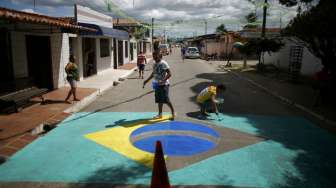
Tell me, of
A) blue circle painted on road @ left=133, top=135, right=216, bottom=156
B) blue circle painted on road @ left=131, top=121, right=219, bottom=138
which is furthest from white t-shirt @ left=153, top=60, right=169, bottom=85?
blue circle painted on road @ left=133, top=135, right=216, bottom=156

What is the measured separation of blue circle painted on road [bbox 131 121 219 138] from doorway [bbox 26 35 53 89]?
19.7ft

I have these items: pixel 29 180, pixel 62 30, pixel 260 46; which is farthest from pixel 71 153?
pixel 260 46

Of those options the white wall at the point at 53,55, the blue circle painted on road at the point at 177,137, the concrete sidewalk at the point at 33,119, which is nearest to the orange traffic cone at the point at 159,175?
the blue circle painted on road at the point at 177,137

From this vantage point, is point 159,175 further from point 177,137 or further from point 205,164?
point 177,137

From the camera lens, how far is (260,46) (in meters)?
19.8

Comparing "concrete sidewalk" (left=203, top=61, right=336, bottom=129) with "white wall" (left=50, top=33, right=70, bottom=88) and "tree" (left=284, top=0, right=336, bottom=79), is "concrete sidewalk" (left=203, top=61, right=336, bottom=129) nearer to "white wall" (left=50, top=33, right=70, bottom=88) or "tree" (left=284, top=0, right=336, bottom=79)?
"tree" (left=284, top=0, right=336, bottom=79)

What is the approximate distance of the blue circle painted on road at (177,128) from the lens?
6766 mm

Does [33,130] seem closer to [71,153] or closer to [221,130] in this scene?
[71,153]

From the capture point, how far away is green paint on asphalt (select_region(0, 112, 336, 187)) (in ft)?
14.4

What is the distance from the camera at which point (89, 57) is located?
1666cm

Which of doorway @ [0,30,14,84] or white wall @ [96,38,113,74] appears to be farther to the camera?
white wall @ [96,38,113,74]

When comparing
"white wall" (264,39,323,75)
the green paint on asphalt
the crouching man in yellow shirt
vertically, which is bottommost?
the green paint on asphalt

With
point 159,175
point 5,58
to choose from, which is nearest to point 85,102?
point 5,58

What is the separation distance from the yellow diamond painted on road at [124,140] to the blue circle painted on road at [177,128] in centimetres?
24
